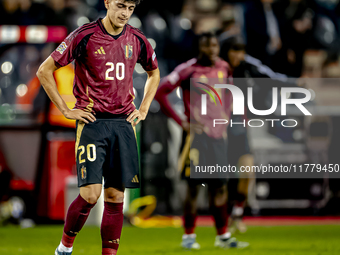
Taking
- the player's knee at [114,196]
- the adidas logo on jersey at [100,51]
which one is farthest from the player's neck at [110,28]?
the player's knee at [114,196]

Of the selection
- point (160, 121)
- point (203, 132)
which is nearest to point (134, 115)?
point (203, 132)

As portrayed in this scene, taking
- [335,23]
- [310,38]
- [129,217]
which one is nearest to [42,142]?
[129,217]

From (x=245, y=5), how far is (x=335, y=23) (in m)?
1.86

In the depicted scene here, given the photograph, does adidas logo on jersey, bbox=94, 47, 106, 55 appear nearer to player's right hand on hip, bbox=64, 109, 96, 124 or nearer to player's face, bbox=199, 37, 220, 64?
player's right hand on hip, bbox=64, 109, 96, 124

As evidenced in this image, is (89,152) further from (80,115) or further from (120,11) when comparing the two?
(120,11)

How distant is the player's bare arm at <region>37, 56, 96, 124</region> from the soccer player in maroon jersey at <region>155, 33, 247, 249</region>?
5.76ft

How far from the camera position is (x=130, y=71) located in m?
3.62

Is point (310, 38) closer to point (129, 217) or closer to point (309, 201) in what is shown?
point (309, 201)

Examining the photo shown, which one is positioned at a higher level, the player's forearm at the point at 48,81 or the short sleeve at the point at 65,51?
the short sleeve at the point at 65,51

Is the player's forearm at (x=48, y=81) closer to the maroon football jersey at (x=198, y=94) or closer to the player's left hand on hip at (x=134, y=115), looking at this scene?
the player's left hand on hip at (x=134, y=115)

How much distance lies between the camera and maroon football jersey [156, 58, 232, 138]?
203 inches

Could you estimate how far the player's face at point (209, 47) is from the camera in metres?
5.19

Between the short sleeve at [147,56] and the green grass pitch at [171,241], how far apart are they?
1782 millimetres

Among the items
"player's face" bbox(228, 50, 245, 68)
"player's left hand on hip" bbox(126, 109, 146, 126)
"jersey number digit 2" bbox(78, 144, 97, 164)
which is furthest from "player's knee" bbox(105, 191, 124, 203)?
"player's face" bbox(228, 50, 245, 68)
